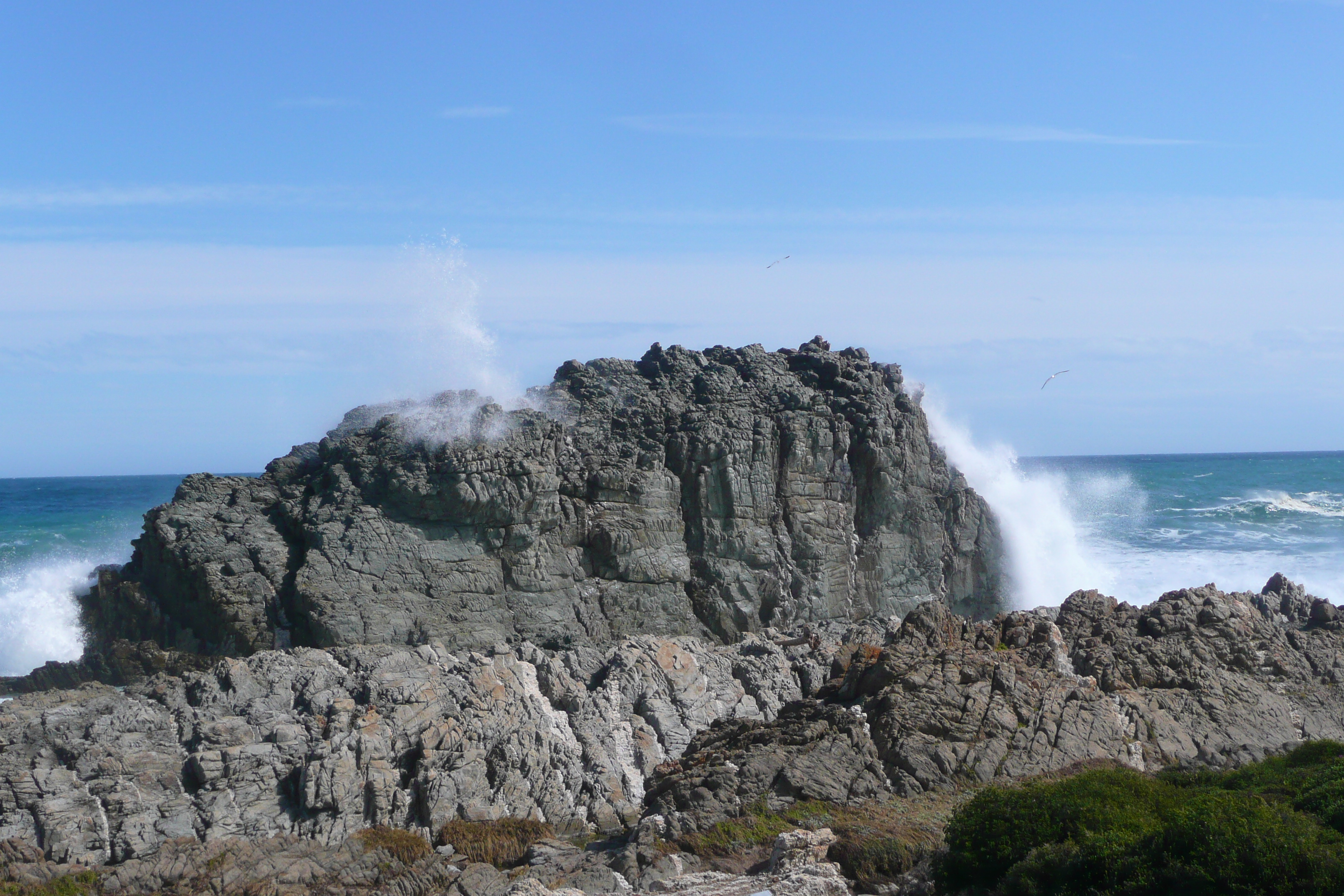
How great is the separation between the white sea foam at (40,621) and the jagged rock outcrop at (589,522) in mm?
1449

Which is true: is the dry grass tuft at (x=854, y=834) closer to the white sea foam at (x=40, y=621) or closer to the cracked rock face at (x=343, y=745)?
the cracked rock face at (x=343, y=745)

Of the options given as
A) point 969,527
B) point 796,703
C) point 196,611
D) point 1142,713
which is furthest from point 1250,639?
point 196,611

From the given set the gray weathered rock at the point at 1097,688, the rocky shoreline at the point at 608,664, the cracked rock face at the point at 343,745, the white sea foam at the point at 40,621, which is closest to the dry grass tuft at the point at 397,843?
the rocky shoreline at the point at 608,664

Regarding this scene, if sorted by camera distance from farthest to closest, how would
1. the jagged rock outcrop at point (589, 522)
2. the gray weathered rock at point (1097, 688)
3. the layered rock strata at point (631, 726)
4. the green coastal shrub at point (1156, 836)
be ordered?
the jagged rock outcrop at point (589, 522) < the gray weathered rock at point (1097, 688) < the layered rock strata at point (631, 726) < the green coastal shrub at point (1156, 836)

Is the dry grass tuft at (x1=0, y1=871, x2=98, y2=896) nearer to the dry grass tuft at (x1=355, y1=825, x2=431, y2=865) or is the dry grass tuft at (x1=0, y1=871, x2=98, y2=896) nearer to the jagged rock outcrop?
the dry grass tuft at (x1=355, y1=825, x2=431, y2=865)

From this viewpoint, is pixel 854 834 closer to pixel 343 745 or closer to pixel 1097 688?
pixel 1097 688

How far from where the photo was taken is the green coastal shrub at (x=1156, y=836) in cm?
1157

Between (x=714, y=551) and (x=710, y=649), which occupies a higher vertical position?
(x=714, y=551)

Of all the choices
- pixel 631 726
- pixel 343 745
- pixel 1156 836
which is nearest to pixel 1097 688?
pixel 1156 836

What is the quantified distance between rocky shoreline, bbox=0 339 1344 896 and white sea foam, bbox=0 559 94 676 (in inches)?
81.7

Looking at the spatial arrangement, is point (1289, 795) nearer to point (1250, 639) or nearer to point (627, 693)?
point (1250, 639)

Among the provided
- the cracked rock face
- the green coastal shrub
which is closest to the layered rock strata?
the cracked rock face

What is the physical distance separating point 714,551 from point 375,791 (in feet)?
33.6

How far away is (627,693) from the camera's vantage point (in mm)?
20672
